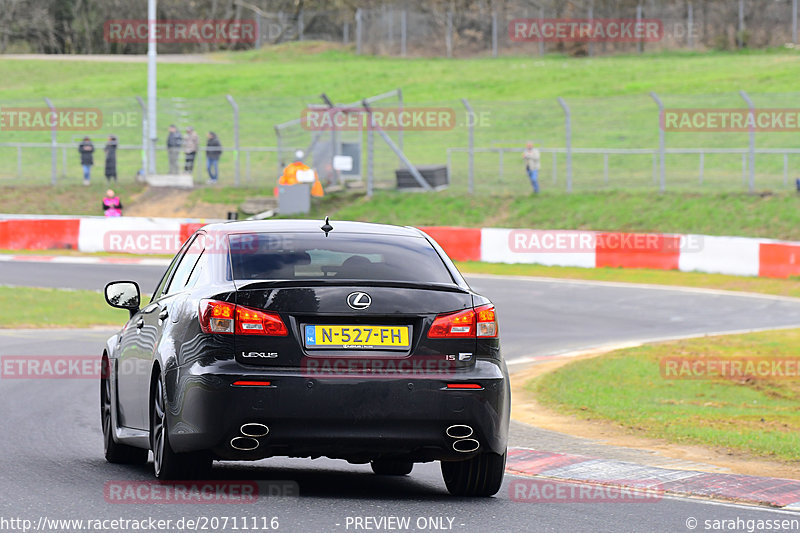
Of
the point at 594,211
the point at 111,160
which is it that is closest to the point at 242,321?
the point at 594,211

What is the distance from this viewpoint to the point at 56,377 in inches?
558

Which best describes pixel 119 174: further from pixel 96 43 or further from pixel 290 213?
pixel 96 43

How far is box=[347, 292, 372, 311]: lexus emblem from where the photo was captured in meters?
6.81

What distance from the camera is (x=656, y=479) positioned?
28.2ft

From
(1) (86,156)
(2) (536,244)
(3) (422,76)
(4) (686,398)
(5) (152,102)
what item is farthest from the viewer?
(3) (422,76)

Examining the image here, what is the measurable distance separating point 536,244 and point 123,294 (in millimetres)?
21344

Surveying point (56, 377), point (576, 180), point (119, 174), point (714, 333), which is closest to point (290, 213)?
point (576, 180)

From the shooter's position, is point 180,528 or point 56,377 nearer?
point 180,528

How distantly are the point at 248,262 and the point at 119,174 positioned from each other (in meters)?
36.4

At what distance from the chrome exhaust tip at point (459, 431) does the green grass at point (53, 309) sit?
526 inches

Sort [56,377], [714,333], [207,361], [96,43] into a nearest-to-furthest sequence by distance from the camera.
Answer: [207,361], [56,377], [714,333], [96,43]

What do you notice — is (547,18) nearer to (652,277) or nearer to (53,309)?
(652,277)

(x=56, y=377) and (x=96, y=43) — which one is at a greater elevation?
(x=96, y=43)

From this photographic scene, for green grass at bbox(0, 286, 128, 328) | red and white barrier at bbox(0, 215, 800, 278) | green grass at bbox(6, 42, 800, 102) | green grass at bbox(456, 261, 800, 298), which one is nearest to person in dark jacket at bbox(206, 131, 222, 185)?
red and white barrier at bbox(0, 215, 800, 278)
